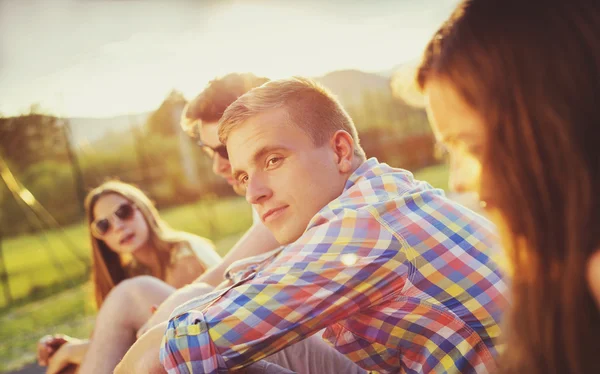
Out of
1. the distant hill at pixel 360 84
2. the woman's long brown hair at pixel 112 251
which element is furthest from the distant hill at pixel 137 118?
the woman's long brown hair at pixel 112 251

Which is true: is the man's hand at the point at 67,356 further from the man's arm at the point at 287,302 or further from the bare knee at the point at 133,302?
the man's arm at the point at 287,302

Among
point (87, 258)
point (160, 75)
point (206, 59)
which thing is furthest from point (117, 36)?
point (206, 59)

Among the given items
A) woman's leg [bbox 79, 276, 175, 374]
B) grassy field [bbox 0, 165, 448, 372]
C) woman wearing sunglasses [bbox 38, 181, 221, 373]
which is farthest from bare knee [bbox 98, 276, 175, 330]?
grassy field [bbox 0, 165, 448, 372]

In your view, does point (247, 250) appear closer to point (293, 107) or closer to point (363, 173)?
point (293, 107)

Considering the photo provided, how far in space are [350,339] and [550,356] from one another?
0.77 meters

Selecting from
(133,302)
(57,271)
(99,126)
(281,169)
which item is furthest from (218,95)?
(57,271)

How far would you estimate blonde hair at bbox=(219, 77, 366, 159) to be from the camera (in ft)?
6.93

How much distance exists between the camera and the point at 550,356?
4.00ft

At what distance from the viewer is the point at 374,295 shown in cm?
158

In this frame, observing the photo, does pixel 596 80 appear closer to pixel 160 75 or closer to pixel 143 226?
pixel 143 226

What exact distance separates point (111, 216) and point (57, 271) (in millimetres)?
6960

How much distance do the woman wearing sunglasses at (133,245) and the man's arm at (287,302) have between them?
8.62 ft

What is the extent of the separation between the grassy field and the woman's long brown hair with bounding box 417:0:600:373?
16.4 ft

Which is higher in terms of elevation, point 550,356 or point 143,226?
point 143,226
